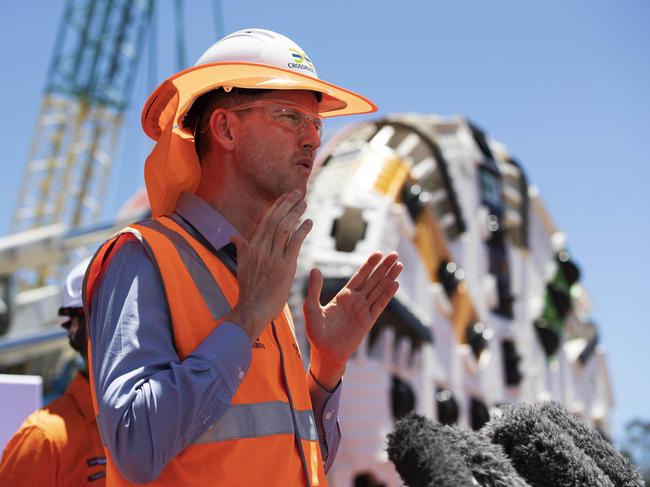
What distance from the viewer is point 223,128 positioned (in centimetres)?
184

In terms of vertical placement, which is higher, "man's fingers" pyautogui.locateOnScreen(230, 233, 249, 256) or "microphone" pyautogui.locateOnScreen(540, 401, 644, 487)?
"man's fingers" pyautogui.locateOnScreen(230, 233, 249, 256)

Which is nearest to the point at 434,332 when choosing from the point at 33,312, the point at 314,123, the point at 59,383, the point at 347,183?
the point at 347,183

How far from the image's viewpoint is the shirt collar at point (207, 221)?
1740 mm

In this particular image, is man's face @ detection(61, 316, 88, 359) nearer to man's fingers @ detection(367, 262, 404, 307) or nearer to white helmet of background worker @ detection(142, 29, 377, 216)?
white helmet of background worker @ detection(142, 29, 377, 216)

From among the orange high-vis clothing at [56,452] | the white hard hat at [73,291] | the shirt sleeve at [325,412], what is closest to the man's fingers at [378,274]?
the shirt sleeve at [325,412]

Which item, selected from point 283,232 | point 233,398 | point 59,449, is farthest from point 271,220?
point 59,449

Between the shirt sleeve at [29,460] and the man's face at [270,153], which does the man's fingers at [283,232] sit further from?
the shirt sleeve at [29,460]

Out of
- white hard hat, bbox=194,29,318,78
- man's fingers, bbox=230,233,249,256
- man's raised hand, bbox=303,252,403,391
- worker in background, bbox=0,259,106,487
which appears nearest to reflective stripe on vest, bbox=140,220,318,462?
man's fingers, bbox=230,233,249,256

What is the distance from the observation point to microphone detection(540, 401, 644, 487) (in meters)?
1.58

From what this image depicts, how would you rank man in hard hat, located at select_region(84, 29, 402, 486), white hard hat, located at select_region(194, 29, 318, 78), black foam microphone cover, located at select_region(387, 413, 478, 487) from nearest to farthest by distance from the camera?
black foam microphone cover, located at select_region(387, 413, 478, 487), man in hard hat, located at select_region(84, 29, 402, 486), white hard hat, located at select_region(194, 29, 318, 78)

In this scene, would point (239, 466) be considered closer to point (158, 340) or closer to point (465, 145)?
point (158, 340)

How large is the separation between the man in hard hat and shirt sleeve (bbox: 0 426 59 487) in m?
1.02

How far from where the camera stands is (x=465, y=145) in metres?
11.1

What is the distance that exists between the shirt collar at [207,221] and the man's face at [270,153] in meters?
0.10
